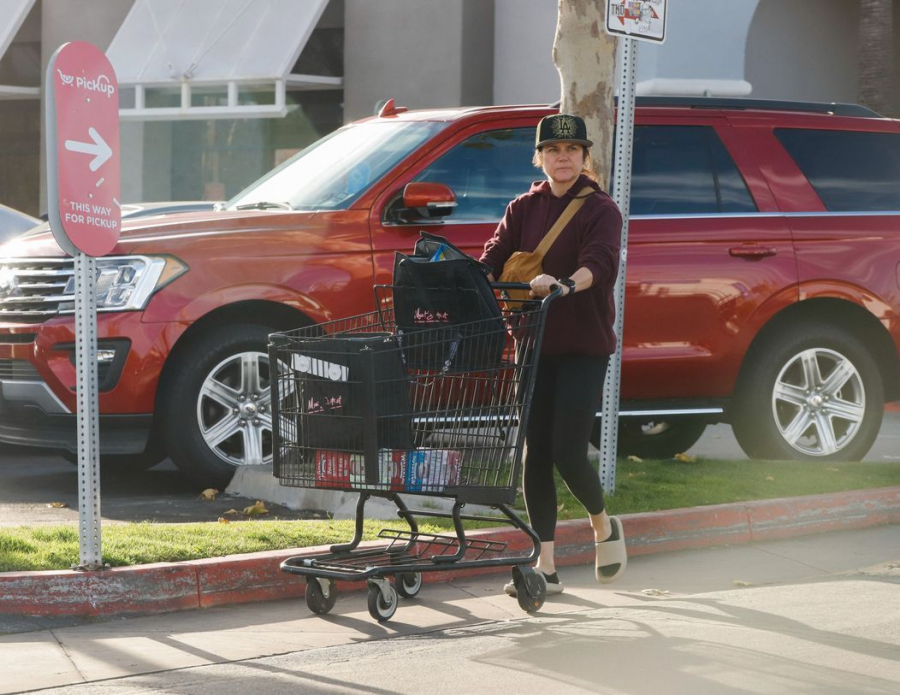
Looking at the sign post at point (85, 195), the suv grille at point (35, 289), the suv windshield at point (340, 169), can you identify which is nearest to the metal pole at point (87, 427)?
the sign post at point (85, 195)

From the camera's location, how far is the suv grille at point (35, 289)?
805 cm

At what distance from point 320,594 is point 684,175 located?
4107 mm

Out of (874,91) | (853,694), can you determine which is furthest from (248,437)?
(874,91)

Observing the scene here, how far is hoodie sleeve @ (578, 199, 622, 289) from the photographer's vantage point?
586 centimetres

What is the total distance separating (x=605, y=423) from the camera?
7.81m

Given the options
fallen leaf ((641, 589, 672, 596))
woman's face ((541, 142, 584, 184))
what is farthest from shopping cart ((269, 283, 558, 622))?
fallen leaf ((641, 589, 672, 596))

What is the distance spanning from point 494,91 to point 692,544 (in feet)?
42.6

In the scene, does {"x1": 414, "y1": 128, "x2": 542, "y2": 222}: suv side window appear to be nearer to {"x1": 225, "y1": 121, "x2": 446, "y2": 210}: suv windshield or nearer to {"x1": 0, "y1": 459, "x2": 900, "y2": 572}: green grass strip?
{"x1": 225, "y1": 121, "x2": 446, "y2": 210}: suv windshield

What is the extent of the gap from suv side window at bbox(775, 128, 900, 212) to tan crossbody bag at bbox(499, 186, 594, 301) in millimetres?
3575

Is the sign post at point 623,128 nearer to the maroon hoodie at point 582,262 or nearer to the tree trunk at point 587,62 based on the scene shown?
the tree trunk at point 587,62

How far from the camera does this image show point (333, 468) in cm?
562

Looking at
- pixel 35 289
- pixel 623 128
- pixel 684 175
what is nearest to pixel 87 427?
pixel 35 289

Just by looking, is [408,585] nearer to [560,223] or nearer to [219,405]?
[560,223]

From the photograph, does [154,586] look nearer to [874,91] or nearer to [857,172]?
[857,172]
